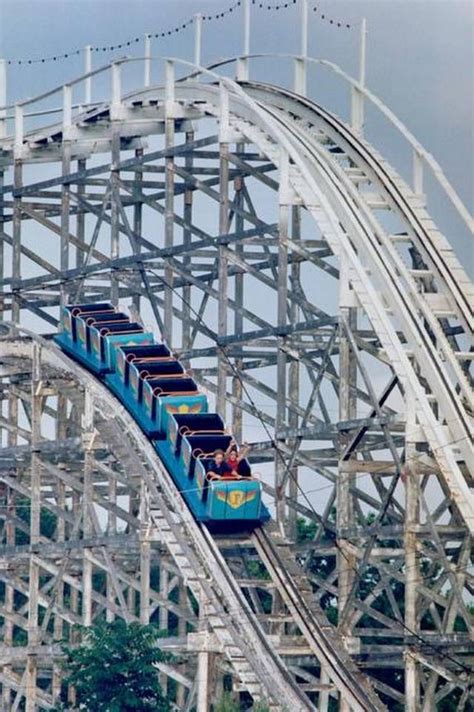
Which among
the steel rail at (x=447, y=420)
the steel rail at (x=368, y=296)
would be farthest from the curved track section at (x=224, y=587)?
the steel rail at (x=368, y=296)

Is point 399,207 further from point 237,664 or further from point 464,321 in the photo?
point 237,664

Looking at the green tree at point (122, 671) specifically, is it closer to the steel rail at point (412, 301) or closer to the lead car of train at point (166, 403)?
the lead car of train at point (166, 403)

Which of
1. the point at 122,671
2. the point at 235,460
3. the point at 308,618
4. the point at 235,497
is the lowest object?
the point at 122,671

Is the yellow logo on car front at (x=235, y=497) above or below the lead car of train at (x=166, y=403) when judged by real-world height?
below

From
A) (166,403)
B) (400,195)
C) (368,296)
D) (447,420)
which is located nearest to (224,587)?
(166,403)

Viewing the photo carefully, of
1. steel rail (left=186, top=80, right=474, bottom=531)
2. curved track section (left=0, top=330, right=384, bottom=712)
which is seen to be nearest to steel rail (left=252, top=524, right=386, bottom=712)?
curved track section (left=0, top=330, right=384, bottom=712)

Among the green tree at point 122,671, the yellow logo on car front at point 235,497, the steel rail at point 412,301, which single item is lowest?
the green tree at point 122,671

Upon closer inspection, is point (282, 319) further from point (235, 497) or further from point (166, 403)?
point (235, 497)

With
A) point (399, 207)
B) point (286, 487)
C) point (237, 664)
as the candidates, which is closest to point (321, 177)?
point (399, 207)
